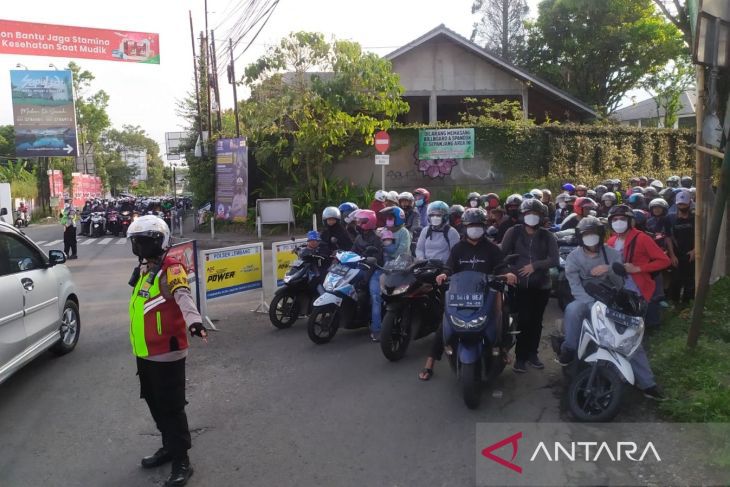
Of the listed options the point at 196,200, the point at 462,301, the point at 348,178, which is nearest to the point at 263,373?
the point at 462,301

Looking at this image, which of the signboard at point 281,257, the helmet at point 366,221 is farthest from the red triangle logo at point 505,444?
the signboard at point 281,257

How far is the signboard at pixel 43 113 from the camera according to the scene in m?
35.0

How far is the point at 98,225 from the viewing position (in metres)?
24.5

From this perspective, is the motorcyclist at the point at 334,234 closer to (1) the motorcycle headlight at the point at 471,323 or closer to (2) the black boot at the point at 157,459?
(1) the motorcycle headlight at the point at 471,323

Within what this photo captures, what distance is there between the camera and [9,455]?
439cm

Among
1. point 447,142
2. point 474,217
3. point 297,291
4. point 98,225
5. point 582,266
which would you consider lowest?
point 98,225

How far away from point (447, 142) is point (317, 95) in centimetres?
499

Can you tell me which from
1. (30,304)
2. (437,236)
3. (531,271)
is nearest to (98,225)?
(30,304)

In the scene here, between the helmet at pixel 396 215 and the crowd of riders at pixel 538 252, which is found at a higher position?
the helmet at pixel 396 215

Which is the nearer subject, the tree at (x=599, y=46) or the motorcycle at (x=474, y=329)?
the motorcycle at (x=474, y=329)

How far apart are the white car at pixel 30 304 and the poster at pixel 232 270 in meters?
1.73

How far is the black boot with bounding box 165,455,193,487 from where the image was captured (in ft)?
12.7

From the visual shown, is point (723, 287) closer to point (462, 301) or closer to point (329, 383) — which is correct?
point (462, 301)

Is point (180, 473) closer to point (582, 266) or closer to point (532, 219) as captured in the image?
point (582, 266)
